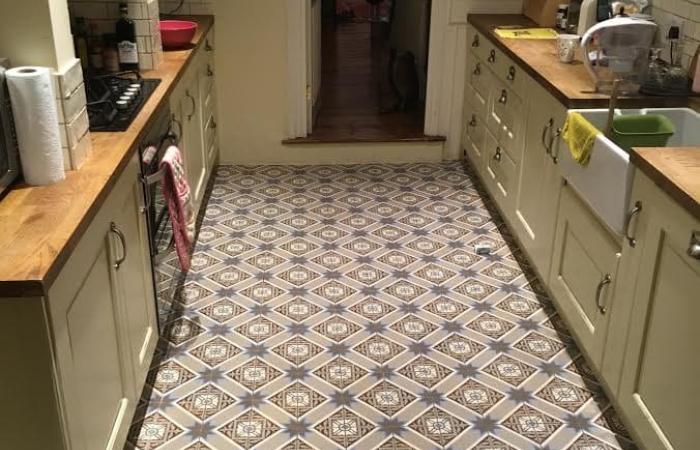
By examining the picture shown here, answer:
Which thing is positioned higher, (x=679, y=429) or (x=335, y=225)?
(x=679, y=429)

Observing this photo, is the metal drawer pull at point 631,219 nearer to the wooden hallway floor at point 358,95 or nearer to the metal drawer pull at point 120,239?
the metal drawer pull at point 120,239

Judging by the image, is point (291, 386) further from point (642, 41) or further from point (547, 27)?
point (547, 27)

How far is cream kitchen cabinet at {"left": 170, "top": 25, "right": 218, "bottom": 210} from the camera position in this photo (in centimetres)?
316

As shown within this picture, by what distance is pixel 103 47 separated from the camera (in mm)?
2953

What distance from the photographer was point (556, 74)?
2.91 m

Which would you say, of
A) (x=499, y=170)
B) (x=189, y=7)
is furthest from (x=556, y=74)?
(x=189, y=7)

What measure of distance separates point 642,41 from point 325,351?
1.66 metres

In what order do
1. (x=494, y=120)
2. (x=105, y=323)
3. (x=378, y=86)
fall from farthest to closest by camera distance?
(x=378, y=86)
(x=494, y=120)
(x=105, y=323)

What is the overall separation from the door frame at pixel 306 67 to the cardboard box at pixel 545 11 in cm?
50

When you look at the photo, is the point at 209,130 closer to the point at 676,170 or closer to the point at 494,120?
the point at 494,120

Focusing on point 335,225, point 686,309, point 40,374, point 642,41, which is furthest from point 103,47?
point 686,309

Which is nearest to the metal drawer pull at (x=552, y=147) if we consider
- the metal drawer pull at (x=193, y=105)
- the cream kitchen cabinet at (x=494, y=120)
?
the cream kitchen cabinet at (x=494, y=120)

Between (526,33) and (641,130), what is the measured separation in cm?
127

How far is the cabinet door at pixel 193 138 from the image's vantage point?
322cm
